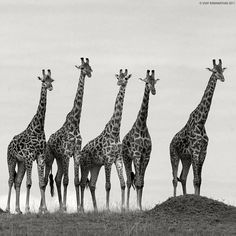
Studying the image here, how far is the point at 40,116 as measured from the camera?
42.4m

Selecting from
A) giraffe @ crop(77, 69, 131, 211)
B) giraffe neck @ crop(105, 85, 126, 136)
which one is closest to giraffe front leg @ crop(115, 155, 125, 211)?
giraffe @ crop(77, 69, 131, 211)

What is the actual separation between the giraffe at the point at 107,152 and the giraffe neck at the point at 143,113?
2.61ft

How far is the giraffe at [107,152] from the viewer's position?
41.3m

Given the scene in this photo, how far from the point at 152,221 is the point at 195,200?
2260 mm

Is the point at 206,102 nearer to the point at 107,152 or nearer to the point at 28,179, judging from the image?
the point at 107,152

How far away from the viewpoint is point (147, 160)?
41.8 m

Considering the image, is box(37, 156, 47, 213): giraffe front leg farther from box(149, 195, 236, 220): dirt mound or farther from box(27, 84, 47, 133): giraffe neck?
box(149, 195, 236, 220): dirt mound

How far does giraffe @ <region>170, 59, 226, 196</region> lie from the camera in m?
42.2

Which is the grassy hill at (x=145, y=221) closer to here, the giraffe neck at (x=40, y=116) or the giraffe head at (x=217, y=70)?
the giraffe neck at (x=40, y=116)

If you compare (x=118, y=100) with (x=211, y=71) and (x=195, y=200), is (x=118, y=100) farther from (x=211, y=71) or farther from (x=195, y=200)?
(x=195, y=200)

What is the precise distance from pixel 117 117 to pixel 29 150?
398 centimetres

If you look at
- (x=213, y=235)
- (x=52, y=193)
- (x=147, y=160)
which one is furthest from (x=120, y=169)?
(x=213, y=235)

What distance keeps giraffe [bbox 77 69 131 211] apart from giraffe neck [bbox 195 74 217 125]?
3.27 m

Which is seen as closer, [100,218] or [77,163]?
[100,218]
